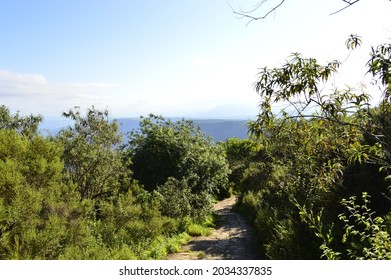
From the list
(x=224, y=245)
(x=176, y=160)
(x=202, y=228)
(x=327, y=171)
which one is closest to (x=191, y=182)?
(x=176, y=160)

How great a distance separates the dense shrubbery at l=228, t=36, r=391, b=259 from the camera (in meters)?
3.88

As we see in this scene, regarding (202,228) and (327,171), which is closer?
(327,171)

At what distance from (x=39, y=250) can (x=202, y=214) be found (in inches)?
341

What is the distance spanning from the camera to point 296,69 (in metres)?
4.00

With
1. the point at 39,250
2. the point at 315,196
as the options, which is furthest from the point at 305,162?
the point at 39,250

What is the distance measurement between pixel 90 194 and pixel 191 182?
4927mm

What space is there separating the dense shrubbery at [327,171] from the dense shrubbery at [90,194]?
334 cm

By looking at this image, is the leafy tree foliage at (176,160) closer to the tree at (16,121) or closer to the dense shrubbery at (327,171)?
the dense shrubbery at (327,171)

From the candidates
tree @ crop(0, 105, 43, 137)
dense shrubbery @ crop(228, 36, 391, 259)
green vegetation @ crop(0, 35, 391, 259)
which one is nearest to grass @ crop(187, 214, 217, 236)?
green vegetation @ crop(0, 35, 391, 259)

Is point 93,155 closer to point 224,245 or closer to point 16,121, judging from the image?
point 224,245

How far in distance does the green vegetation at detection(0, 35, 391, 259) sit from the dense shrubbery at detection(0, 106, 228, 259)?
0.11ft

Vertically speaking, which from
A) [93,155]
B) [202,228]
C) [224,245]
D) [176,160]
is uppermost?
[93,155]

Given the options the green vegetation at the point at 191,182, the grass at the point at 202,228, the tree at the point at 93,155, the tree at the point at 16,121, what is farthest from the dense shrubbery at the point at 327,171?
the tree at the point at 16,121

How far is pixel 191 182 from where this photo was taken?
50.7 feet
